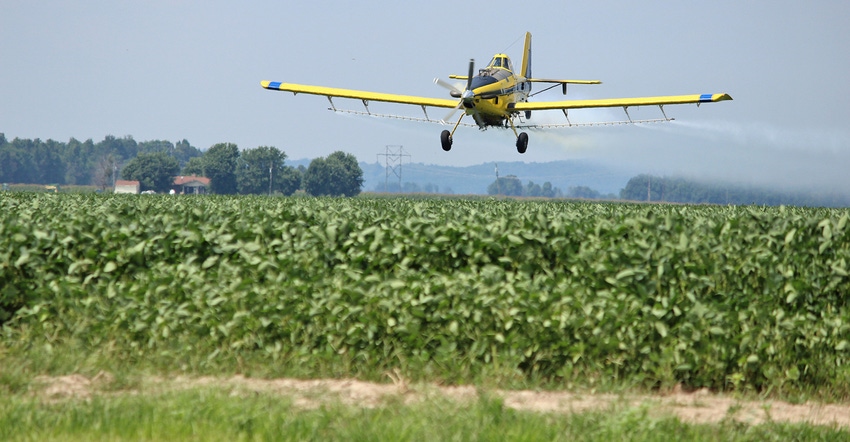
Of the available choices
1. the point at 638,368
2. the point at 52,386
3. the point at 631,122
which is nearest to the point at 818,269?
the point at 638,368

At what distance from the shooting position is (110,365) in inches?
403

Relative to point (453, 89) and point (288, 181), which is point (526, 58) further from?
point (288, 181)

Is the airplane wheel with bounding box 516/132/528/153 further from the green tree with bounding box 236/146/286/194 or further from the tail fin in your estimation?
the green tree with bounding box 236/146/286/194

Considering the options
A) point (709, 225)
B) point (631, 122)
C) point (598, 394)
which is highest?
point (631, 122)

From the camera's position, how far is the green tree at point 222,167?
602 feet

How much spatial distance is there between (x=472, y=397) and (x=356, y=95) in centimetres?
3590

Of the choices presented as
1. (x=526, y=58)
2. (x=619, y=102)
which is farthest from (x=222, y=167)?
(x=619, y=102)

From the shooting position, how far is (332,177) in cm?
17650

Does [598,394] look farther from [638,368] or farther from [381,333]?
[381,333]

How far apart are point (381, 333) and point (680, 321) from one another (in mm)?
3615

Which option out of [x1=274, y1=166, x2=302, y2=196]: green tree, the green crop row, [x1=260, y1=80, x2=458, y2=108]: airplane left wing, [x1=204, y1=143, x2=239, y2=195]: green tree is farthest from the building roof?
the green crop row

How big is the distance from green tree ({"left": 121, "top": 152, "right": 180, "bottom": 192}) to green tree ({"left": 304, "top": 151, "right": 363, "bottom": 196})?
34.9 metres

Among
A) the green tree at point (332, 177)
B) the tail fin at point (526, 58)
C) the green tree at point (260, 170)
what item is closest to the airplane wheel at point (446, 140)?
the tail fin at point (526, 58)

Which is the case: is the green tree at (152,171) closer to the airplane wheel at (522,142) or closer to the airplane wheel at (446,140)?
the airplane wheel at (522,142)
